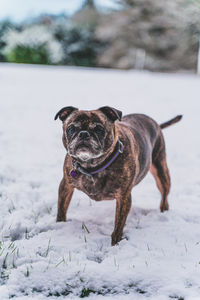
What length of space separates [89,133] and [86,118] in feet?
0.48

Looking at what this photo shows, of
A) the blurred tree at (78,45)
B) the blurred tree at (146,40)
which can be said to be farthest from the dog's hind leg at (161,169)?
the blurred tree at (146,40)

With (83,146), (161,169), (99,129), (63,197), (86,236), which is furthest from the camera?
(161,169)

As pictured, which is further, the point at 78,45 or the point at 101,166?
the point at 78,45

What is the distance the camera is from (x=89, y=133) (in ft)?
8.64

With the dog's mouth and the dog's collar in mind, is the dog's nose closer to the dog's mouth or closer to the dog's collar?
the dog's mouth

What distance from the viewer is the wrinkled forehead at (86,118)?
269 centimetres

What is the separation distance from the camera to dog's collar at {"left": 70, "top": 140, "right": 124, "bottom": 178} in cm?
276

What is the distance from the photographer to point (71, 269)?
2.36 metres

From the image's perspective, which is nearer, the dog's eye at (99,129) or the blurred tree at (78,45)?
the dog's eye at (99,129)

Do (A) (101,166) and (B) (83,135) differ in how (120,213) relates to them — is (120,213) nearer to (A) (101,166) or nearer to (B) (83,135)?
(A) (101,166)

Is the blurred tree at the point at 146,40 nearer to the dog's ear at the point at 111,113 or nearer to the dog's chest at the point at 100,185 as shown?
the dog's ear at the point at 111,113

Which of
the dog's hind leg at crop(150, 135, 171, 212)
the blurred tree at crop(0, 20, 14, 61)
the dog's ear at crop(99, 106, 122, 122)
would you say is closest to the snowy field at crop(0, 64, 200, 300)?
the dog's hind leg at crop(150, 135, 171, 212)

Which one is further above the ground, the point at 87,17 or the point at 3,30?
the point at 87,17

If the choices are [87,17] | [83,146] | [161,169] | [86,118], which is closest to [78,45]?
[87,17]
